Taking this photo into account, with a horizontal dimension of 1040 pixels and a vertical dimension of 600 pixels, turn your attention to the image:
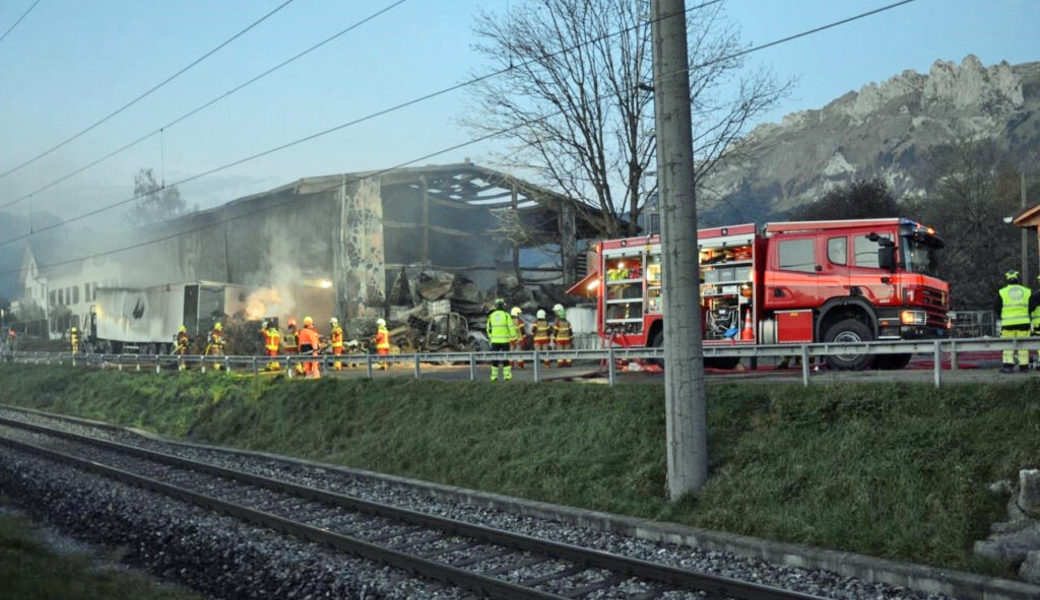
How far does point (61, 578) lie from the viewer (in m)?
8.52

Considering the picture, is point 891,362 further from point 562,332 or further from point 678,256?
point 562,332

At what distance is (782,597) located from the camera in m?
6.79

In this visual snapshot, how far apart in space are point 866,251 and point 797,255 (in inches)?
49.0

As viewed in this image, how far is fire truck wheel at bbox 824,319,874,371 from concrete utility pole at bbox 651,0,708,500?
5.73 m

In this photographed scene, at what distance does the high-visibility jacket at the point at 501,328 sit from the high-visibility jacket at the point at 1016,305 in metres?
9.49

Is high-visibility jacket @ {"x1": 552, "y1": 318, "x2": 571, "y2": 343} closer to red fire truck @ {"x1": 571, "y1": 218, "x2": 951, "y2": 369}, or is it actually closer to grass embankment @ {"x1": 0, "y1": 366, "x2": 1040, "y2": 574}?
red fire truck @ {"x1": 571, "y1": 218, "x2": 951, "y2": 369}

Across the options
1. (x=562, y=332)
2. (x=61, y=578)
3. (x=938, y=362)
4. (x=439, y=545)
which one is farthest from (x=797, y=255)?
(x=61, y=578)

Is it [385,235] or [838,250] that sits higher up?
[385,235]

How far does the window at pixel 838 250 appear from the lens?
15.6m

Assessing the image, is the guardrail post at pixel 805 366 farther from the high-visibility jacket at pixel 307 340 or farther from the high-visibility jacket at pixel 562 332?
the high-visibility jacket at pixel 307 340

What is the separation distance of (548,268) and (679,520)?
115ft

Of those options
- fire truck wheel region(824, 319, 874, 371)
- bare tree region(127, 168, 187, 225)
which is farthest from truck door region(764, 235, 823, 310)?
bare tree region(127, 168, 187, 225)

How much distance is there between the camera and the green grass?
7.88m

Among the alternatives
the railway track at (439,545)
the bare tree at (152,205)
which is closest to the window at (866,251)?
the railway track at (439,545)
